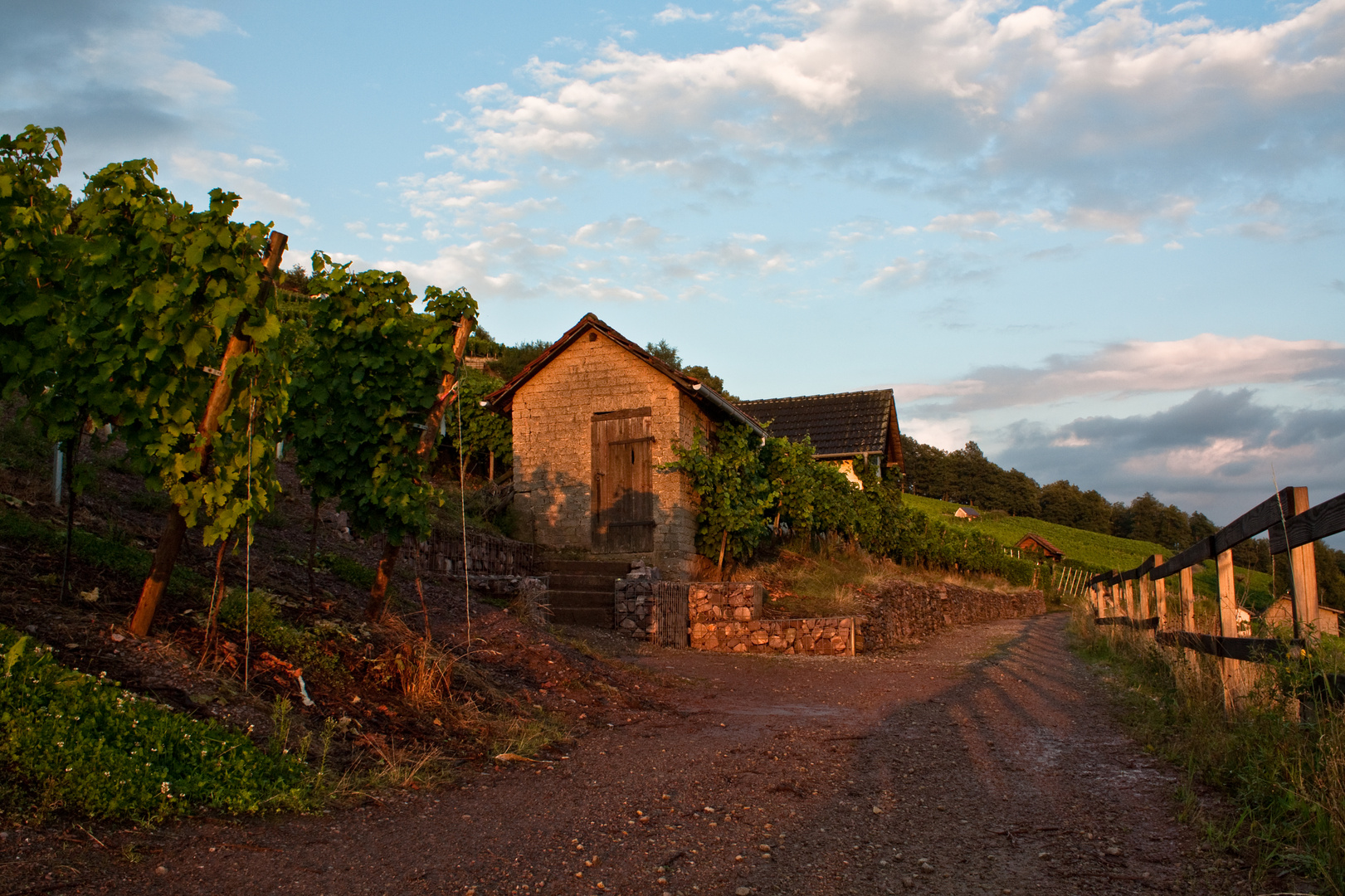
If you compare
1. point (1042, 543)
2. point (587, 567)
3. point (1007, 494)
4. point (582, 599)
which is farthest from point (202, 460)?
point (1007, 494)

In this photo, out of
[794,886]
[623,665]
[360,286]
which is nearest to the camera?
[794,886]

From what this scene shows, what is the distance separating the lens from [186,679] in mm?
4676

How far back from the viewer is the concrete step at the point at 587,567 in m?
13.8

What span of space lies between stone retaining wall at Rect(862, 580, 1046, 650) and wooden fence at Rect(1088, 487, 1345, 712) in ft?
20.2

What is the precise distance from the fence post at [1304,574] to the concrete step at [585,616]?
954cm

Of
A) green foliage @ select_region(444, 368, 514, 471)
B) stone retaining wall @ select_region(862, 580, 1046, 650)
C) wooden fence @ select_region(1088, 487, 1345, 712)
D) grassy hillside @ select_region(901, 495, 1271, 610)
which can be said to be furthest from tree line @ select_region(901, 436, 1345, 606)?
wooden fence @ select_region(1088, 487, 1345, 712)

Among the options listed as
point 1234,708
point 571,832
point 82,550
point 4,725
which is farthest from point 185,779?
point 1234,708

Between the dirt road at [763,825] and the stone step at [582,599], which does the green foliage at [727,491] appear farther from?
the dirt road at [763,825]

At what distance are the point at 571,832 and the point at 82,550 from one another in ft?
14.0

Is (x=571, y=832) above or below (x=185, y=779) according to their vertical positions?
below

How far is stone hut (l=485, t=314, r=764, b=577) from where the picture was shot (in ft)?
50.2

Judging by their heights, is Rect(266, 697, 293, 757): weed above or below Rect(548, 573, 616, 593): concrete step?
below

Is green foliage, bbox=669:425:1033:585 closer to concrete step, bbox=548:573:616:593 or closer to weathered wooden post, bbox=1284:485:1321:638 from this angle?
concrete step, bbox=548:573:616:593

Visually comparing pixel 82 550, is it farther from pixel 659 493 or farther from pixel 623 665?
pixel 659 493
